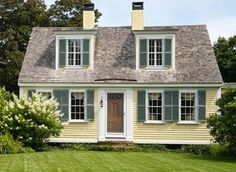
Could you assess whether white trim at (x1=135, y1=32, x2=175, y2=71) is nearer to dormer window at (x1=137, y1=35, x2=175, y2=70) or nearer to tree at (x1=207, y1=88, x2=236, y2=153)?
dormer window at (x1=137, y1=35, x2=175, y2=70)

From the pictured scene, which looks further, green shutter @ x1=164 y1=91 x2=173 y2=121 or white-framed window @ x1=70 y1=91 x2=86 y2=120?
white-framed window @ x1=70 y1=91 x2=86 y2=120

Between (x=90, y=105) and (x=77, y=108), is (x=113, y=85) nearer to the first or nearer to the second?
(x=90, y=105)

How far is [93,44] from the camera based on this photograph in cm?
2577

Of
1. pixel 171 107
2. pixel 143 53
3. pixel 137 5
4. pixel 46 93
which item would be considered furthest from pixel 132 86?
pixel 137 5

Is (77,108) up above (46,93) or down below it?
below

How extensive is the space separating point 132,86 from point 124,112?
1340mm

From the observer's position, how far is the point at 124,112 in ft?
79.9

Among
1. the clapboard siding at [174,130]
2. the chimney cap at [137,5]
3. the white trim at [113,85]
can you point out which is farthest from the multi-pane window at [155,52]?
the chimney cap at [137,5]

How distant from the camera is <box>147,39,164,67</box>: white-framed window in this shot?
980 inches

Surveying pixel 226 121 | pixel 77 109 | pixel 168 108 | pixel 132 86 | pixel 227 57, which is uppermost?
pixel 227 57

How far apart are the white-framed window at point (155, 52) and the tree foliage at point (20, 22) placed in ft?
46.3

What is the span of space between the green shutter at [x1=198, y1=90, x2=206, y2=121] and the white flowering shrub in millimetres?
6694

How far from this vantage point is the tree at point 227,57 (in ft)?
141

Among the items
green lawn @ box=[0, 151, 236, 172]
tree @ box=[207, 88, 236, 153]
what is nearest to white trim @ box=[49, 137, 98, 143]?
green lawn @ box=[0, 151, 236, 172]
